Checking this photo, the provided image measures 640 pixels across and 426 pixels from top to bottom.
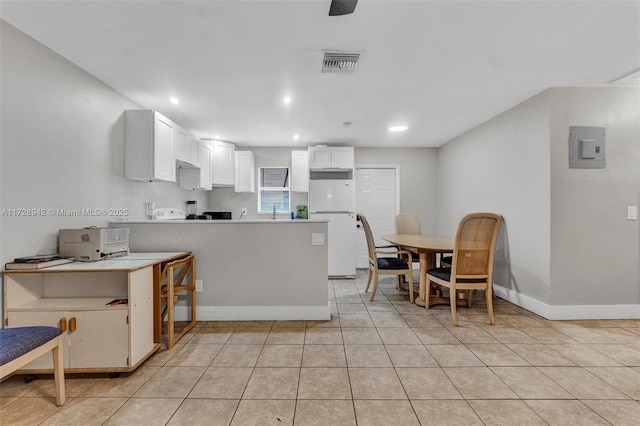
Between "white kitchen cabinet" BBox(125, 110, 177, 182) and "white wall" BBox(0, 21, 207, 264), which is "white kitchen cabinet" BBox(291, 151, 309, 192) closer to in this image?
"white kitchen cabinet" BBox(125, 110, 177, 182)

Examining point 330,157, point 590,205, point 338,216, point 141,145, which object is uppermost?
point 330,157

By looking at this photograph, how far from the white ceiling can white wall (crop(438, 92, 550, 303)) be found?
303 mm

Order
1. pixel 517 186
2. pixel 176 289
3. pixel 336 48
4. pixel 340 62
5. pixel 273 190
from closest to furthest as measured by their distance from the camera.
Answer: pixel 336 48 → pixel 340 62 → pixel 176 289 → pixel 517 186 → pixel 273 190

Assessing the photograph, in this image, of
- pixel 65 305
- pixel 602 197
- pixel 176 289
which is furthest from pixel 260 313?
pixel 602 197

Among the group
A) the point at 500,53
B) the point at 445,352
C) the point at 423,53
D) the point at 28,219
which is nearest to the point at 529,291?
the point at 445,352

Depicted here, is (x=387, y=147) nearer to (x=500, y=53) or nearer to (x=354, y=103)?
(x=354, y=103)

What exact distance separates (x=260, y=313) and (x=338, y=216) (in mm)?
2320

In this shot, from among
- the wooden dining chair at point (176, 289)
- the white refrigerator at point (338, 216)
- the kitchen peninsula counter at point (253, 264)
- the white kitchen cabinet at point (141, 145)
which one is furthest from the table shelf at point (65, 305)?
the white refrigerator at point (338, 216)

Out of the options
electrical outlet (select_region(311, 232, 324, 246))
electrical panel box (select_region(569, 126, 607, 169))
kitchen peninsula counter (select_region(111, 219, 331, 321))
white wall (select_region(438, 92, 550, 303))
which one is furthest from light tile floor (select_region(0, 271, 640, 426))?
electrical panel box (select_region(569, 126, 607, 169))

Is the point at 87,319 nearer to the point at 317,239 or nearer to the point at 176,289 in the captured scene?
the point at 176,289

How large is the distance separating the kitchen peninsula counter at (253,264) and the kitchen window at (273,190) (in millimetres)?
2551

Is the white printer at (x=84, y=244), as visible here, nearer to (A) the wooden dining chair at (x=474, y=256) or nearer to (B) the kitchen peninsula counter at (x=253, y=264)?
(B) the kitchen peninsula counter at (x=253, y=264)

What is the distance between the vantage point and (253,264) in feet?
9.39

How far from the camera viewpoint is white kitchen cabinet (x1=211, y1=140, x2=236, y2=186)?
4781 mm
